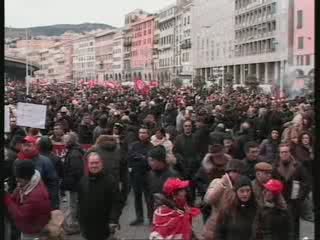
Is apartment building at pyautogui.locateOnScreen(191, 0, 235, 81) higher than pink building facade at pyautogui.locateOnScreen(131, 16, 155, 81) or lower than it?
lower

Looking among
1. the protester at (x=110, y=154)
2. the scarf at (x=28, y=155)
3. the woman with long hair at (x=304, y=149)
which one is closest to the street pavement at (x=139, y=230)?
the protester at (x=110, y=154)

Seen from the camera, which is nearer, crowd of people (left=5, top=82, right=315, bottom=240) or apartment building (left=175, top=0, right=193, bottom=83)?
crowd of people (left=5, top=82, right=315, bottom=240)

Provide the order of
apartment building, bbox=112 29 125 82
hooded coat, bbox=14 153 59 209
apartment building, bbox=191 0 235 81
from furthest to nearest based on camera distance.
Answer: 1. apartment building, bbox=112 29 125 82
2. apartment building, bbox=191 0 235 81
3. hooded coat, bbox=14 153 59 209

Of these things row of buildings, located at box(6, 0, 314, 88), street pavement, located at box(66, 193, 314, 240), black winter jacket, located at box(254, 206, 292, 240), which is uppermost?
row of buildings, located at box(6, 0, 314, 88)

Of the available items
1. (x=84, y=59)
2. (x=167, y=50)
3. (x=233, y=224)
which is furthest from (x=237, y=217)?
(x=84, y=59)

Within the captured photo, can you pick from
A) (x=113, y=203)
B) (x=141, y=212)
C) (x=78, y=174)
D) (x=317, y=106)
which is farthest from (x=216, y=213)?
(x=141, y=212)

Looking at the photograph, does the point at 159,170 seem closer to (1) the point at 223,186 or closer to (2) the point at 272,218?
(1) the point at 223,186

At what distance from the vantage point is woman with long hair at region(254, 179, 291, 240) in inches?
207

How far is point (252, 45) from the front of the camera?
64812mm

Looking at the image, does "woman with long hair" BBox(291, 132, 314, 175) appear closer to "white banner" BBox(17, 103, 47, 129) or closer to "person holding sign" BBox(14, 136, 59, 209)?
"person holding sign" BBox(14, 136, 59, 209)

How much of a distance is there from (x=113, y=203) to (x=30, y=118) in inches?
140

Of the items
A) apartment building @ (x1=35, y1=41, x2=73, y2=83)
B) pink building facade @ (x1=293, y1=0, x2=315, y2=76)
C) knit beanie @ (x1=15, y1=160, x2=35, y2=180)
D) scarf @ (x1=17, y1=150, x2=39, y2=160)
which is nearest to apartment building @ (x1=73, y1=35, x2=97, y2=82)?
apartment building @ (x1=35, y1=41, x2=73, y2=83)

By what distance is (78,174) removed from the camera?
27.1 feet

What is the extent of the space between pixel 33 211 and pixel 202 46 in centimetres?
A: 3337
